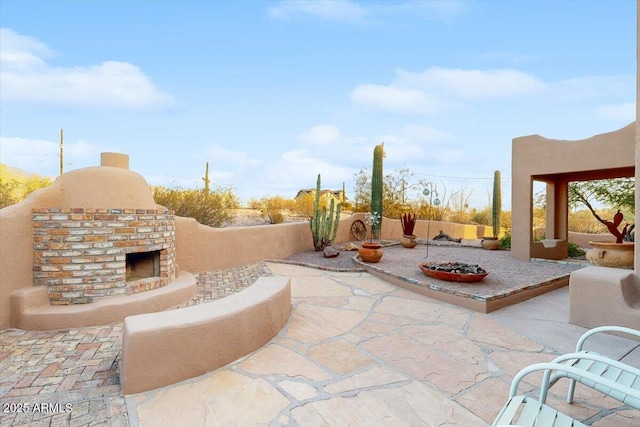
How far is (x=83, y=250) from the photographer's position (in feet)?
12.6

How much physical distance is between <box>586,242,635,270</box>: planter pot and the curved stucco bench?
5.26 m

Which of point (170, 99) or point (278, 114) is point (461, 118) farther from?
point (170, 99)

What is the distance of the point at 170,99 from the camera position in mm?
7199

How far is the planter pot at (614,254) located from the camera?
4.47 meters

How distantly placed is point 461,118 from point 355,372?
8.16 metres

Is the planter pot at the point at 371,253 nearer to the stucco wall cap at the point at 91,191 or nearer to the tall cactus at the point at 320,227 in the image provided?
the tall cactus at the point at 320,227

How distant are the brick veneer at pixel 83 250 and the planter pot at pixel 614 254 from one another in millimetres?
7061

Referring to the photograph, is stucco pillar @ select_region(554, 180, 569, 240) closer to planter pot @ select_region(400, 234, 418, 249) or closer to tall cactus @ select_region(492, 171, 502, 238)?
planter pot @ select_region(400, 234, 418, 249)

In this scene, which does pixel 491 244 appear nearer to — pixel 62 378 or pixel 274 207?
pixel 274 207

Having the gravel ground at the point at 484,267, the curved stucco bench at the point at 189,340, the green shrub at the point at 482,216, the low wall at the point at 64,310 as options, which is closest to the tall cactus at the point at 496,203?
the green shrub at the point at 482,216

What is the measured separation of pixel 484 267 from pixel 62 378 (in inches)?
279

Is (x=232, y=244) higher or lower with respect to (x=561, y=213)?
lower

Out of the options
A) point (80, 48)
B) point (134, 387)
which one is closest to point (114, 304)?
point (134, 387)

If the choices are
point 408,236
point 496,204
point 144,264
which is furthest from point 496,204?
point 144,264
